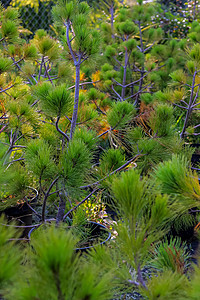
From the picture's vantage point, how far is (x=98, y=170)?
1.57 metres

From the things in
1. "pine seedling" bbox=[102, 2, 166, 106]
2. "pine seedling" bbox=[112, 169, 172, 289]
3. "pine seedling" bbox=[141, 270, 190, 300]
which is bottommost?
"pine seedling" bbox=[102, 2, 166, 106]

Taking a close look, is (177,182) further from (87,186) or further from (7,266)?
(87,186)

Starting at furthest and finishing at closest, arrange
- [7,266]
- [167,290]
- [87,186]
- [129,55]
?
[129,55] < [87,186] < [167,290] < [7,266]

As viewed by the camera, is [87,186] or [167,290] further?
[87,186]

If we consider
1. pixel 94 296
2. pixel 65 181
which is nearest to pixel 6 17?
pixel 65 181

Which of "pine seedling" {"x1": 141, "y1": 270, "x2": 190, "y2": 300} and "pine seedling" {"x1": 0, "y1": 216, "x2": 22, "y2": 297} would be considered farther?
"pine seedling" {"x1": 141, "y1": 270, "x2": 190, "y2": 300}

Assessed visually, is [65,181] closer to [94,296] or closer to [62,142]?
[62,142]

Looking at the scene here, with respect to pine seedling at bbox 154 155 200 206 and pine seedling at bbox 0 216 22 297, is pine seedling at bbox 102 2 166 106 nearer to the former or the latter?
pine seedling at bbox 154 155 200 206

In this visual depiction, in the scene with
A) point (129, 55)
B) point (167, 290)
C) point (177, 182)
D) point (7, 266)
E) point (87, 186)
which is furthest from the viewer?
point (129, 55)

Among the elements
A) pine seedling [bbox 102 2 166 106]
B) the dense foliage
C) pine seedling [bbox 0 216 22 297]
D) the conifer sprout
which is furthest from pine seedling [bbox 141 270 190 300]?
pine seedling [bbox 102 2 166 106]

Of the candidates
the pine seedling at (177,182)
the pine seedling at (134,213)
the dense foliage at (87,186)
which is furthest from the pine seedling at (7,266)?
the pine seedling at (177,182)

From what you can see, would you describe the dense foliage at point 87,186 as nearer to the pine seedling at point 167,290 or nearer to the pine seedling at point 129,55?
the pine seedling at point 167,290

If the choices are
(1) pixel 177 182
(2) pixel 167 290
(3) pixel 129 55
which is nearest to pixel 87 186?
(1) pixel 177 182

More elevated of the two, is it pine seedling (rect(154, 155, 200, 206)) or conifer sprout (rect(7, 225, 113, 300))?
conifer sprout (rect(7, 225, 113, 300))
